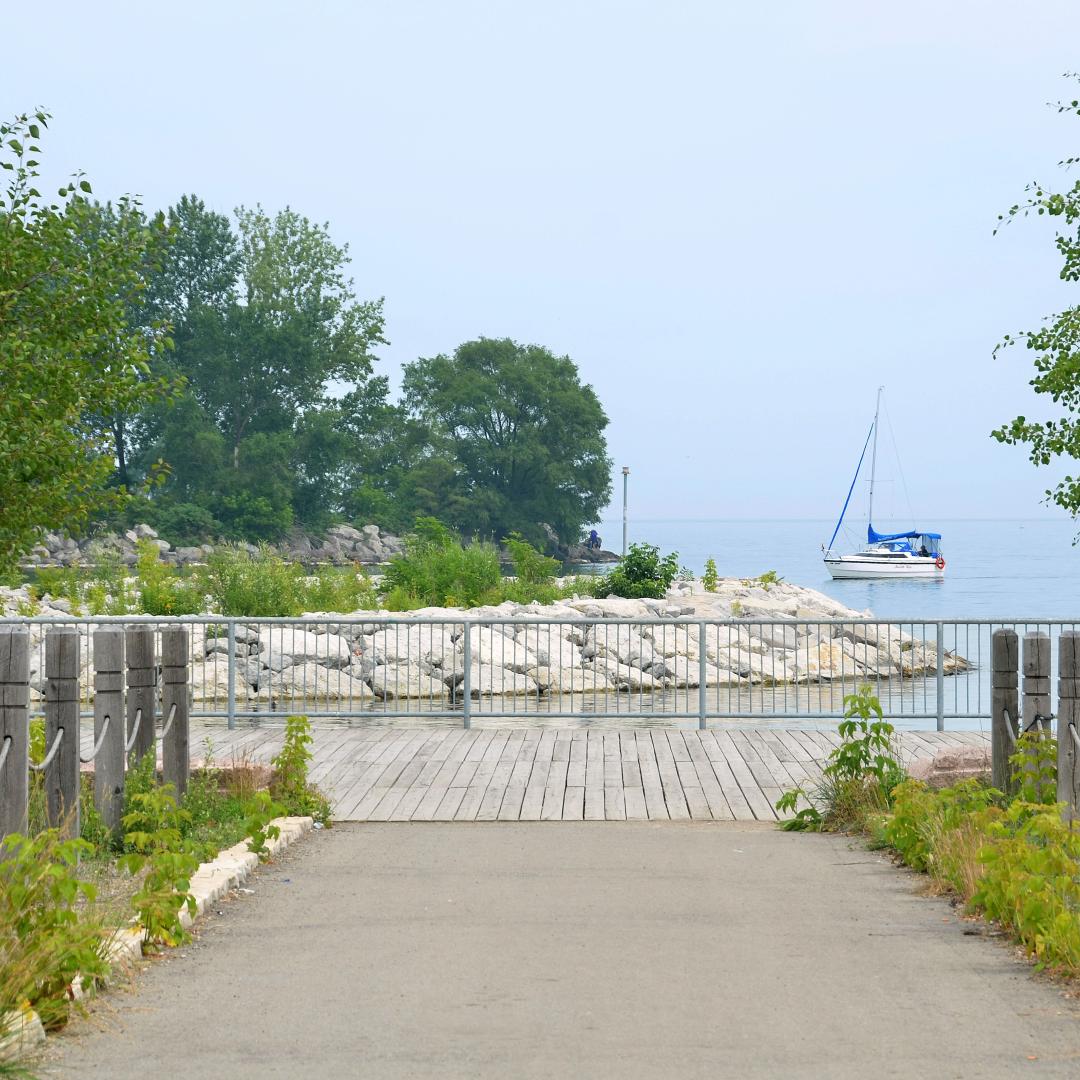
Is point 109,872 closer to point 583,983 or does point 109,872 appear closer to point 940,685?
point 583,983

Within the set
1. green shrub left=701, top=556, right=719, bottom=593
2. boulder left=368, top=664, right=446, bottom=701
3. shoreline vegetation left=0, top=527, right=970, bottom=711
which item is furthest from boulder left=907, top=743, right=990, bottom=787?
green shrub left=701, top=556, right=719, bottom=593

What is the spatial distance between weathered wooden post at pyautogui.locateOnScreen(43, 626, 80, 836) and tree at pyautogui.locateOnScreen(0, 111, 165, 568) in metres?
5.26

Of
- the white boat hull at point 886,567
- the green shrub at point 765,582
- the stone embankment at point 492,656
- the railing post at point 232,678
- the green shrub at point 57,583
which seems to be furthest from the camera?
the white boat hull at point 886,567

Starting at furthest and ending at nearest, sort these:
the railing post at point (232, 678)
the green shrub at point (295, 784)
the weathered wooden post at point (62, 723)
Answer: the railing post at point (232, 678), the green shrub at point (295, 784), the weathered wooden post at point (62, 723)

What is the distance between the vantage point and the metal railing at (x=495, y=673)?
16.8m

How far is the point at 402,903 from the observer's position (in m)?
8.17

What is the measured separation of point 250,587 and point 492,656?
8.25 m

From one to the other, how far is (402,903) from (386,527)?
90.0 meters

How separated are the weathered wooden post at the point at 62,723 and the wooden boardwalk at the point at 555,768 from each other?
10.6ft

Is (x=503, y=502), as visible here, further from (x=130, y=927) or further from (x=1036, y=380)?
(x=130, y=927)

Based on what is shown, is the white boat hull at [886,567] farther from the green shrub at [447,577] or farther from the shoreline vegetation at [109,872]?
the shoreline vegetation at [109,872]

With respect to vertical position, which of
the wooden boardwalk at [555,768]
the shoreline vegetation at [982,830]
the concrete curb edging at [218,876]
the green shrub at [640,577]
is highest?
the green shrub at [640,577]

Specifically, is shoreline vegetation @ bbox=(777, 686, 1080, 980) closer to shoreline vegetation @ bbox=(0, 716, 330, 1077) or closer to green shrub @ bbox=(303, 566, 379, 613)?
shoreline vegetation @ bbox=(0, 716, 330, 1077)

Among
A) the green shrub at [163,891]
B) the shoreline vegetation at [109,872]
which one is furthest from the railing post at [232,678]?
the green shrub at [163,891]
